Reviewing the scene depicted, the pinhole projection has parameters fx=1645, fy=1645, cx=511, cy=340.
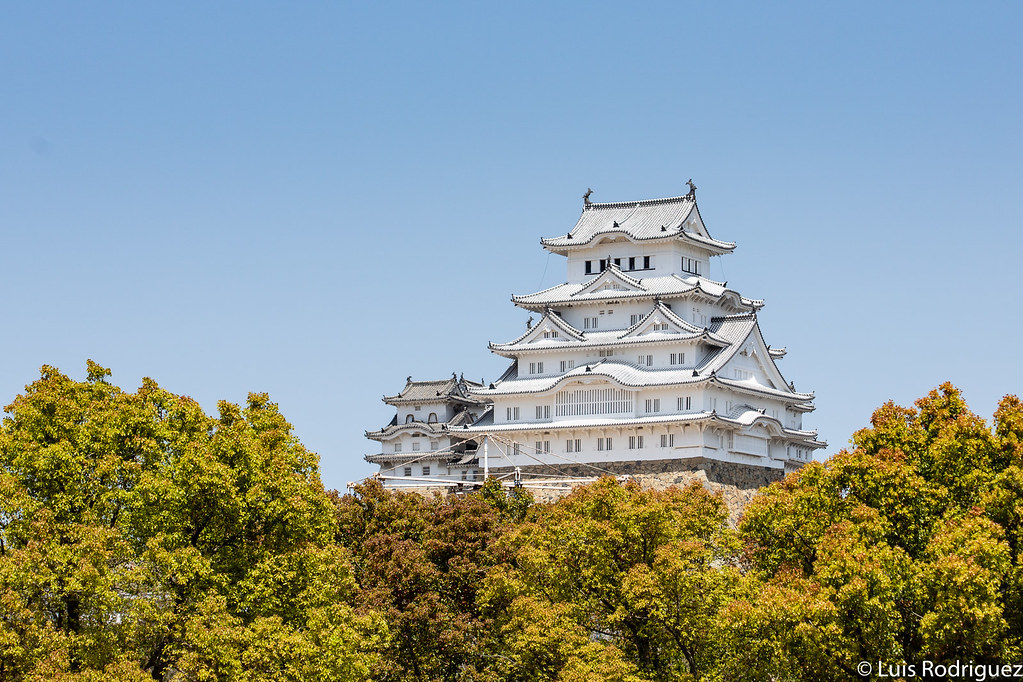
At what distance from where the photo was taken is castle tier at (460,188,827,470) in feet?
247

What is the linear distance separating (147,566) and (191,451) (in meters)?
3.31

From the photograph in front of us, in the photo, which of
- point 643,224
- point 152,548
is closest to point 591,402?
point 643,224

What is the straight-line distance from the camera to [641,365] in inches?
3049

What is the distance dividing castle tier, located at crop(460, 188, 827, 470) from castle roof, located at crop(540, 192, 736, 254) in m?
0.08

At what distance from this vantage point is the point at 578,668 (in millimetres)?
43656

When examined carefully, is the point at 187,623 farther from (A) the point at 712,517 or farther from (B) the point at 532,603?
(A) the point at 712,517

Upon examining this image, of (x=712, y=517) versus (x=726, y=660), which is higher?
(x=712, y=517)

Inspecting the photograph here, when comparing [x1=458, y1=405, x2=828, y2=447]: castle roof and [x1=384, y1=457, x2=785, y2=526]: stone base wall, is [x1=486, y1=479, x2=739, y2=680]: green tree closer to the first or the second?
[x1=384, y1=457, x2=785, y2=526]: stone base wall

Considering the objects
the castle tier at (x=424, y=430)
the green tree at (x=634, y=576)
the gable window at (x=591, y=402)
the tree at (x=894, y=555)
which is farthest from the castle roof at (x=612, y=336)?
the tree at (x=894, y=555)

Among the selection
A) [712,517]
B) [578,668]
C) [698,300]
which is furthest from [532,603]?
[698,300]

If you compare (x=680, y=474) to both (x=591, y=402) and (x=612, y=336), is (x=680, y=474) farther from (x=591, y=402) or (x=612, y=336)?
(x=612, y=336)

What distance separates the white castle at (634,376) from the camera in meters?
75.2

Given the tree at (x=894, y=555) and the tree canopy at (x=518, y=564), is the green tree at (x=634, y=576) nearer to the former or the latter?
the tree canopy at (x=518, y=564)

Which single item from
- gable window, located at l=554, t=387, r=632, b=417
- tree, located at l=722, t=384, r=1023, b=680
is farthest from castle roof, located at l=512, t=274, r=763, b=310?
tree, located at l=722, t=384, r=1023, b=680
